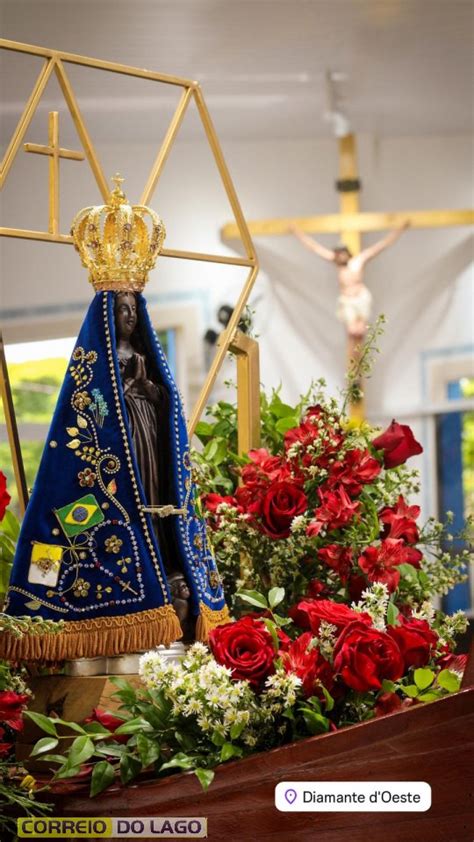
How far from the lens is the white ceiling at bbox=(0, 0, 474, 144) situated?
9.90ft

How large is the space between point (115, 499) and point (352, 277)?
108 inches

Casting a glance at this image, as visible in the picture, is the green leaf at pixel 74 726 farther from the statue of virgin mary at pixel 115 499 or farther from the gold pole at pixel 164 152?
the gold pole at pixel 164 152

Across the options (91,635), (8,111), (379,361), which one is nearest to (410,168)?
(379,361)

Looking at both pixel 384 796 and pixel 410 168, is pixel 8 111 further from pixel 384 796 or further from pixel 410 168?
pixel 384 796

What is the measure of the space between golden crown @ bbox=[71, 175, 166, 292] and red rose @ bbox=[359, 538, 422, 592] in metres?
0.33

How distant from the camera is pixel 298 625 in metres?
1.13

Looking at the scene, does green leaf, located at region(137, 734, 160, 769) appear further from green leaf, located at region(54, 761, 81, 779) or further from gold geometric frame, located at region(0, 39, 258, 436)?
gold geometric frame, located at region(0, 39, 258, 436)

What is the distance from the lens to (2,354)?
48.0 inches

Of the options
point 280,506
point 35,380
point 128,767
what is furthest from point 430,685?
point 35,380

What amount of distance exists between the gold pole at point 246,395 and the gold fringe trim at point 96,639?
349 mm

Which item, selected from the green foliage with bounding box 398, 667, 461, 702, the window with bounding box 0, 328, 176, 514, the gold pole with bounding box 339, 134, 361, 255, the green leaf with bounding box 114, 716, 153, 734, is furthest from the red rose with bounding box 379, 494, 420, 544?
the gold pole with bounding box 339, 134, 361, 255

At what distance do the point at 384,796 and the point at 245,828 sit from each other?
100 mm

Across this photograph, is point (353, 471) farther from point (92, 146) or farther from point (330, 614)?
point (92, 146)

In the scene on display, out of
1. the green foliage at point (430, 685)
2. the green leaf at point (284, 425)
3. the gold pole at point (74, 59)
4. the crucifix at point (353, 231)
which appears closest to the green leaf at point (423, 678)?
the green foliage at point (430, 685)
